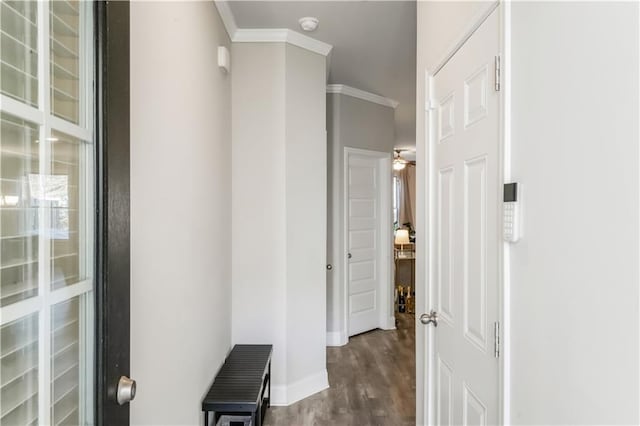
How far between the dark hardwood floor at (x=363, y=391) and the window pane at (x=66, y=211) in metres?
2.12

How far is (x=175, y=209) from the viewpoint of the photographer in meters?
1.59

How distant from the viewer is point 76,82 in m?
0.79

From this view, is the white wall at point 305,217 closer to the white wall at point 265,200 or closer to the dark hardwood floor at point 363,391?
the white wall at point 265,200

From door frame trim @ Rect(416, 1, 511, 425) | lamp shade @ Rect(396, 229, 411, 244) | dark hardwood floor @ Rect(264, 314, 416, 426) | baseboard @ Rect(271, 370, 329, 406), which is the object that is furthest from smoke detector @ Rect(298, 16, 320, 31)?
lamp shade @ Rect(396, 229, 411, 244)

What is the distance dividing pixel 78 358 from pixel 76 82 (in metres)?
0.60

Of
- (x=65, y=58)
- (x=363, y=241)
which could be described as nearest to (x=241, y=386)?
(x=65, y=58)

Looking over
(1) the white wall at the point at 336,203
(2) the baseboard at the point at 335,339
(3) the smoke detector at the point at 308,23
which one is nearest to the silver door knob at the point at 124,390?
(3) the smoke detector at the point at 308,23

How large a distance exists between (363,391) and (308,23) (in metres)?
2.81

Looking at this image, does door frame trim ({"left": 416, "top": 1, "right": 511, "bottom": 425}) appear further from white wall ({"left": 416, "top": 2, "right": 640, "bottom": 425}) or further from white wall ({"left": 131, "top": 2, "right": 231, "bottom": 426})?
white wall ({"left": 131, "top": 2, "right": 231, "bottom": 426})

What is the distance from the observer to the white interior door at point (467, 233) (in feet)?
3.92

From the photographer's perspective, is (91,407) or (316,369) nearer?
(91,407)

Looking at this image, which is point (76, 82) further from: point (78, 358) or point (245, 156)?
point (245, 156)

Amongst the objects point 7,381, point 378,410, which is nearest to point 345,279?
point 378,410

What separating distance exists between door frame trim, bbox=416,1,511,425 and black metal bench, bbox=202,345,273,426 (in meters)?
0.89
